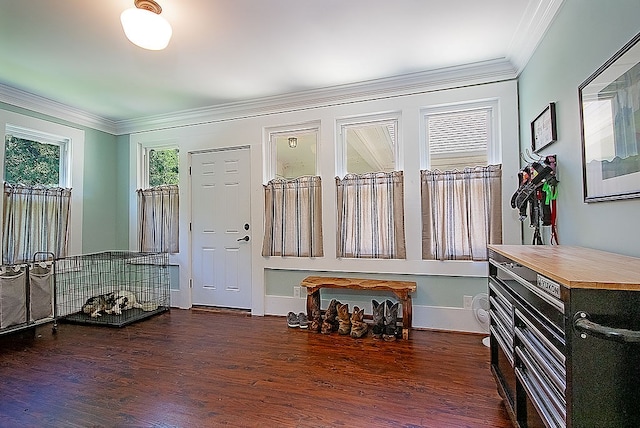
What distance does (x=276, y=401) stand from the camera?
2041 mm

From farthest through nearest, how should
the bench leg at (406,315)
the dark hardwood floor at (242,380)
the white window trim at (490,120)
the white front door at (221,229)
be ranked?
the white front door at (221,229) < the white window trim at (490,120) < the bench leg at (406,315) < the dark hardwood floor at (242,380)

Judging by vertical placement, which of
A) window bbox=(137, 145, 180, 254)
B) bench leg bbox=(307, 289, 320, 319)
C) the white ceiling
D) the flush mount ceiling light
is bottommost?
bench leg bbox=(307, 289, 320, 319)

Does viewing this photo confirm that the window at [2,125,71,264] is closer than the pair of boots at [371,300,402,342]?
No

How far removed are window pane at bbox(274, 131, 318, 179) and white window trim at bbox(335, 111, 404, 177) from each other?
0.31 m

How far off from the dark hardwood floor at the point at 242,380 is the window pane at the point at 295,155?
1762 millimetres

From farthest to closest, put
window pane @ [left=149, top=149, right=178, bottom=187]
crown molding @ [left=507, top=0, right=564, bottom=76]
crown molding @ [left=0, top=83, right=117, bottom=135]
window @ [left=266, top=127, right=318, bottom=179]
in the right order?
window pane @ [left=149, top=149, right=178, bottom=187] < window @ [left=266, top=127, right=318, bottom=179] < crown molding @ [left=0, top=83, right=117, bottom=135] < crown molding @ [left=507, top=0, right=564, bottom=76]

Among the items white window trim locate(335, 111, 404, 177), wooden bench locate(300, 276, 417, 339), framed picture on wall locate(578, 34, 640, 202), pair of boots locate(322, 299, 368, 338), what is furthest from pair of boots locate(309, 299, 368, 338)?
framed picture on wall locate(578, 34, 640, 202)

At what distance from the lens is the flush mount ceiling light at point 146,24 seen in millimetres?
2031

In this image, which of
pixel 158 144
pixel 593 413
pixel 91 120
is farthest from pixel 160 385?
pixel 91 120

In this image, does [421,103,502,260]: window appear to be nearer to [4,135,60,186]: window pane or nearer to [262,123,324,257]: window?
[262,123,324,257]: window

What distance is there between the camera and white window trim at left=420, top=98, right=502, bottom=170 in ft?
10.7

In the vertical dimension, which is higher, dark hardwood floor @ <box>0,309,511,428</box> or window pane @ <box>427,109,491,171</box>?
window pane @ <box>427,109,491,171</box>

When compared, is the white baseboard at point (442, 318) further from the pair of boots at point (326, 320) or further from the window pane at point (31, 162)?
the window pane at point (31, 162)

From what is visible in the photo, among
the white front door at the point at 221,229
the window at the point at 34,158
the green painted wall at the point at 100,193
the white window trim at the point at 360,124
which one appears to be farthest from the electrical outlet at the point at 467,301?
the window at the point at 34,158
